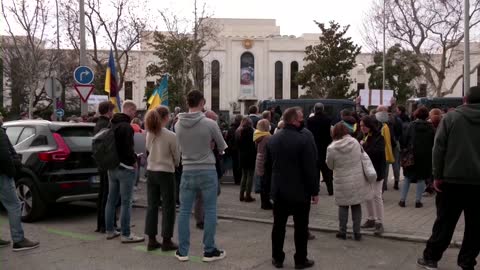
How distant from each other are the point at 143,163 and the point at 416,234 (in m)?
6.02

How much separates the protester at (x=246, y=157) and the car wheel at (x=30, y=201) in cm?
389

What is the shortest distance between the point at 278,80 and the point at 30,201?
64.1m

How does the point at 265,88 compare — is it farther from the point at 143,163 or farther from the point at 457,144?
the point at 457,144

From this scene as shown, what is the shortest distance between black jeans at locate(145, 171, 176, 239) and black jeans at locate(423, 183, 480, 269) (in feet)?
10.5

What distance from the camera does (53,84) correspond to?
1675cm

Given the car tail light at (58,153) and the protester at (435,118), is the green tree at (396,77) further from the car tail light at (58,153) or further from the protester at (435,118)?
the car tail light at (58,153)

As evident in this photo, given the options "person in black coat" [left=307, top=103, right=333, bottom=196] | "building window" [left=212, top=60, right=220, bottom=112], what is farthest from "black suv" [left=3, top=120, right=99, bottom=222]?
"building window" [left=212, top=60, right=220, bottom=112]

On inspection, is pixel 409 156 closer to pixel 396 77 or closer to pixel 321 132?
pixel 321 132

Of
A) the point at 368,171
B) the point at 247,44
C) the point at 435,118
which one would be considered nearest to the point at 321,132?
the point at 435,118

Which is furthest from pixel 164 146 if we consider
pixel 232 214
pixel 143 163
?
pixel 143 163

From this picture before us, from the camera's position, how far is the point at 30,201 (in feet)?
27.9

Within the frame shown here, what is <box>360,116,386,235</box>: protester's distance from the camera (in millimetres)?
7641

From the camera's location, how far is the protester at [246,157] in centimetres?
1030

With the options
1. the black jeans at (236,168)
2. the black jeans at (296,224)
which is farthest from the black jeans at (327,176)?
the black jeans at (296,224)
